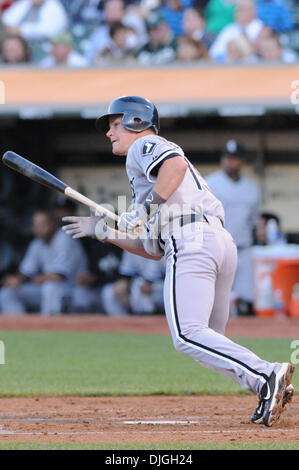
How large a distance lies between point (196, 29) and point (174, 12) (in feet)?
3.07

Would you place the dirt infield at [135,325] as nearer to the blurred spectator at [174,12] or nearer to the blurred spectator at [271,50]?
the blurred spectator at [271,50]

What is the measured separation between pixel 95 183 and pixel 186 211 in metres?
7.66

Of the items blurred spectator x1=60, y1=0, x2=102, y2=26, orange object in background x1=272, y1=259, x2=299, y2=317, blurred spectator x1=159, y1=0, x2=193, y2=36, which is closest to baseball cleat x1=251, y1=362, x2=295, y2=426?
orange object in background x1=272, y1=259, x2=299, y2=317

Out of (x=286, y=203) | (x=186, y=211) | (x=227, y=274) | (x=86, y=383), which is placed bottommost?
(x=86, y=383)

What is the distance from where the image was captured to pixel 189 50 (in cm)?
1120

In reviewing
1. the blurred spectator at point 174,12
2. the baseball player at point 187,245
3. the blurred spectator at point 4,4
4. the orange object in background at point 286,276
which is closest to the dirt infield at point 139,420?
the baseball player at point 187,245

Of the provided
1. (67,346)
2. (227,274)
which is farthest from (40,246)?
(227,274)

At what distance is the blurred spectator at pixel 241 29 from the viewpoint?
11.4 m

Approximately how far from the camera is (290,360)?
24.6ft

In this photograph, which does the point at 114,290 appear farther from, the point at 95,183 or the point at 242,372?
the point at 242,372

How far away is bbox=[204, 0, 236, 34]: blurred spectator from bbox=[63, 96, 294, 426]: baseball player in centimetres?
728

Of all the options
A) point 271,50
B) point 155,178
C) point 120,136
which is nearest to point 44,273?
point 271,50

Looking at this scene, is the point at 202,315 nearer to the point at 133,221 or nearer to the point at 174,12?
the point at 133,221

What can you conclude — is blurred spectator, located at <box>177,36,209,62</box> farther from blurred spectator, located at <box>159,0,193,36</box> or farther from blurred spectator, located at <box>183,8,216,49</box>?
blurred spectator, located at <box>159,0,193,36</box>
